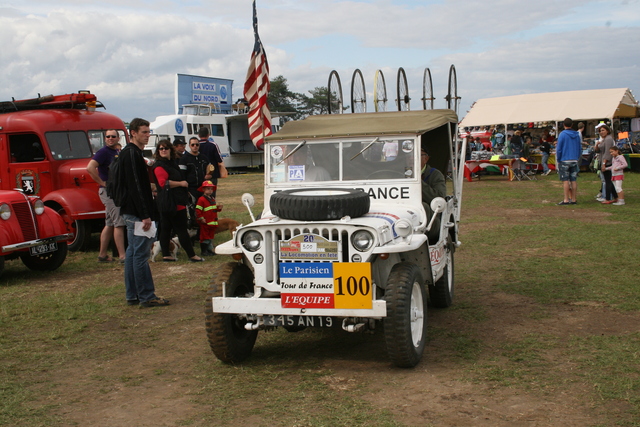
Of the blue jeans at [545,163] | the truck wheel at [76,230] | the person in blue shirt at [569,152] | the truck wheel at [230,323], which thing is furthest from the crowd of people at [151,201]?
the blue jeans at [545,163]

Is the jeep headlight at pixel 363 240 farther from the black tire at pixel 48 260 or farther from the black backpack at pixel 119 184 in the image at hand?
the black tire at pixel 48 260

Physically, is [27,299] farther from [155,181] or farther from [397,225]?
[397,225]

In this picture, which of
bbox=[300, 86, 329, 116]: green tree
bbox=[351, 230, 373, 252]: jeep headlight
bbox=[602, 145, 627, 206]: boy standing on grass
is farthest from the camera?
bbox=[300, 86, 329, 116]: green tree

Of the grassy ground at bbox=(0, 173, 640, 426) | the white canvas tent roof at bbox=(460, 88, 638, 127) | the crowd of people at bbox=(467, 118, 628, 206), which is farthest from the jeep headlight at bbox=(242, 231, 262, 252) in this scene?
the white canvas tent roof at bbox=(460, 88, 638, 127)

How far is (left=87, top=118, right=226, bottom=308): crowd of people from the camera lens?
265 inches

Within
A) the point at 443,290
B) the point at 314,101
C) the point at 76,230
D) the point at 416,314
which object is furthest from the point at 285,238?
the point at 314,101

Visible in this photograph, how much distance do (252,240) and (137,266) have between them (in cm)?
246

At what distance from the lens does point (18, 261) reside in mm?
10406

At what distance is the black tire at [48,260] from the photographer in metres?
9.36

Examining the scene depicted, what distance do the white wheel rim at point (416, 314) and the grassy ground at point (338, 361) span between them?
9.5 inches

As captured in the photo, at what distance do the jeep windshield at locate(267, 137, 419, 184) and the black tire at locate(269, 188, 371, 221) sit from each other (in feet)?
3.57

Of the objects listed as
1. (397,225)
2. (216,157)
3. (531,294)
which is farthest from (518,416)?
(216,157)

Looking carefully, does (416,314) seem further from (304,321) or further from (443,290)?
(443,290)

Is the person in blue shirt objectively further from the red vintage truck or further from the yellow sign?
the yellow sign
